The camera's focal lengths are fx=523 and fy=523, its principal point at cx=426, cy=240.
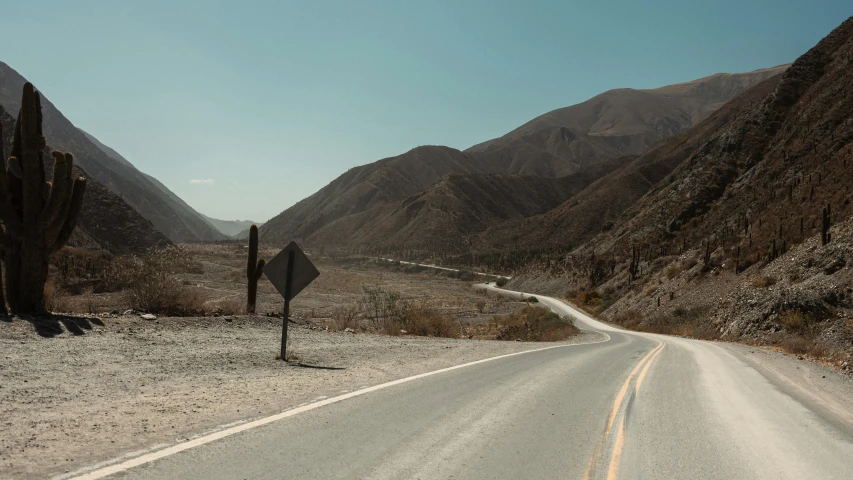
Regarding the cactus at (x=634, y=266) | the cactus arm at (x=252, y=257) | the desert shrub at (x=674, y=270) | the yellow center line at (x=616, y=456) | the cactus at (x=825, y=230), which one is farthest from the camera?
the cactus at (x=634, y=266)

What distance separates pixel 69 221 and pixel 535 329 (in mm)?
22940

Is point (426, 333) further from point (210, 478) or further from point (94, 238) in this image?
point (94, 238)

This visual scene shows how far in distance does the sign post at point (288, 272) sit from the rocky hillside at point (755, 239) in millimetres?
16860

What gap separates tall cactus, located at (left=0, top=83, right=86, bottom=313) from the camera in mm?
12594

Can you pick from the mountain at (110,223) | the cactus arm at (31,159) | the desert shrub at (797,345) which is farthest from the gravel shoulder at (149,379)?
the mountain at (110,223)

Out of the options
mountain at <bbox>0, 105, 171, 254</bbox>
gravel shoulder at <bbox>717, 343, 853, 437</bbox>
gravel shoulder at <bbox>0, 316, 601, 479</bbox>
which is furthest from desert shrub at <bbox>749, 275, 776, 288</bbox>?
mountain at <bbox>0, 105, 171, 254</bbox>

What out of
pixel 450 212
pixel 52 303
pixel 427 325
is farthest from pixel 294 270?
pixel 450 212

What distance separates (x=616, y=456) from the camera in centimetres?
525

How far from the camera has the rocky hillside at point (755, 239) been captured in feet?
80.0

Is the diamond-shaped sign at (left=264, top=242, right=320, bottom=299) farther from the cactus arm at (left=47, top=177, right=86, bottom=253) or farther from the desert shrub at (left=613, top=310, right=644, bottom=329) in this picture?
the desert shrub at (left=613, top=310, right=644, bottom=329)

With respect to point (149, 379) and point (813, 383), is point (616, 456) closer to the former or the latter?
point (149, 379)

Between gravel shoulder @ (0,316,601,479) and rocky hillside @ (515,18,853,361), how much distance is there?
1629 centimetres

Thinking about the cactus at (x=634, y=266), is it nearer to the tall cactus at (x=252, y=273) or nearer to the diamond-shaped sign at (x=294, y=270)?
the tall cactus at (x=252, y=273)

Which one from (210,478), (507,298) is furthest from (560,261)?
(210,478)
